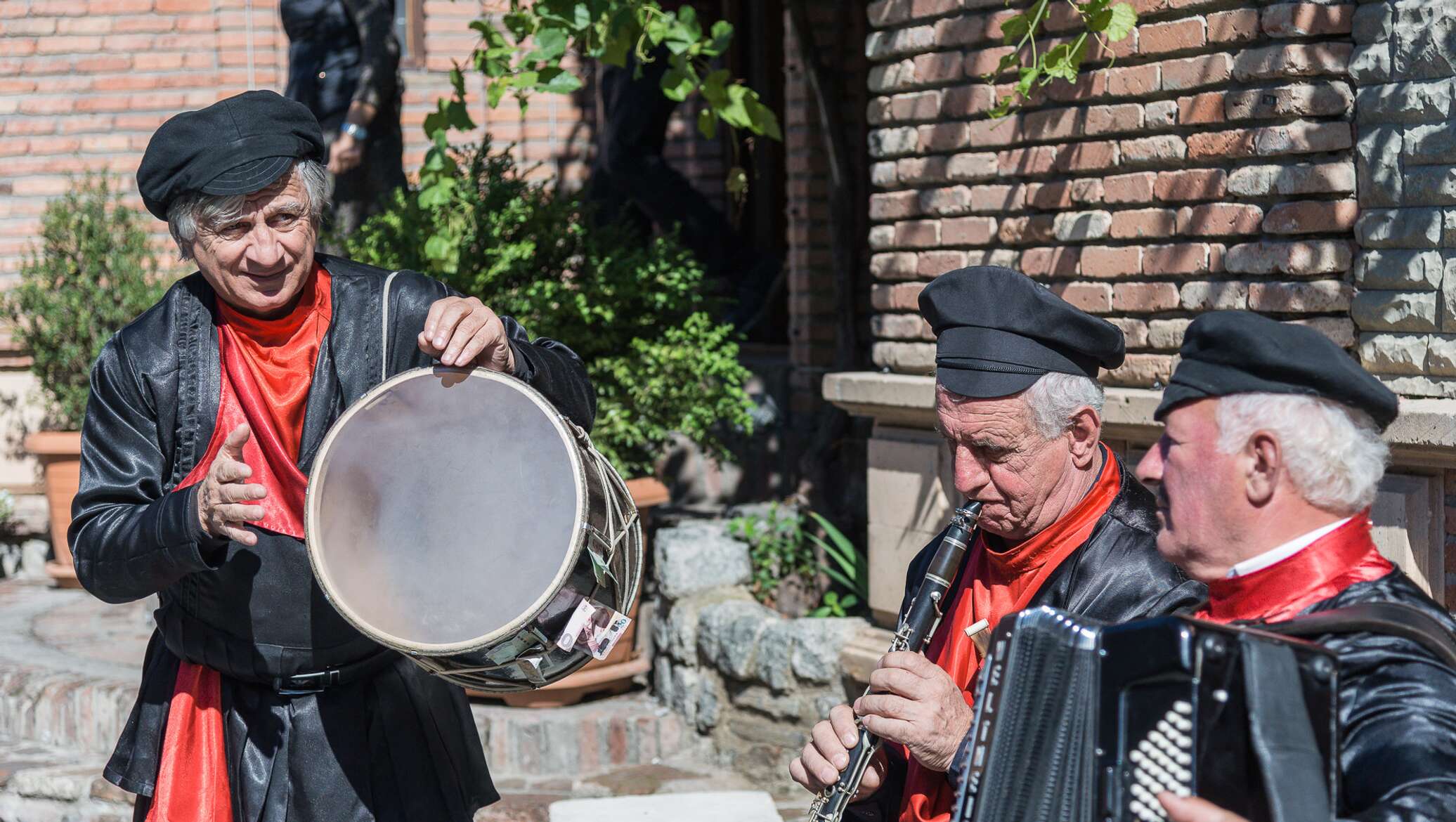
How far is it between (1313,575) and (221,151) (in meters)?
1.85

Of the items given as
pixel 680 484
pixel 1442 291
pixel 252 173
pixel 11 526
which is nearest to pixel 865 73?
pixel 680 484

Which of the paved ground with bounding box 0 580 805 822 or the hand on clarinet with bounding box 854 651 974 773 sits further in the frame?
the paved ground with bounding box 0 580 805 822

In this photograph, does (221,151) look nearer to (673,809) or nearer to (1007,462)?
(1007,462)

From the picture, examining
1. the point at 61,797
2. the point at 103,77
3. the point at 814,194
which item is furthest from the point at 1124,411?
the point at 103,77

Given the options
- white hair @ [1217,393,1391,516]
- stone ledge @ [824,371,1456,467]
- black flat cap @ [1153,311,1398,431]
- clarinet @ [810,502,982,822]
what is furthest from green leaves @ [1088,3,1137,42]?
white hair @ [1217,393,1391,516]

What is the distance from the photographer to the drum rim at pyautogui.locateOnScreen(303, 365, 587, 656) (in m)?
2.35

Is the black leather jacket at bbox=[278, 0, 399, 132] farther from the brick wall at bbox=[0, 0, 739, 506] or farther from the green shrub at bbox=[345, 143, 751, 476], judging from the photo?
the brick wall at bbox=[0, 0, 739, 506]

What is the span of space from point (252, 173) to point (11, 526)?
6139mm

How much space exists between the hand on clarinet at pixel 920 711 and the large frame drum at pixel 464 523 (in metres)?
0.55

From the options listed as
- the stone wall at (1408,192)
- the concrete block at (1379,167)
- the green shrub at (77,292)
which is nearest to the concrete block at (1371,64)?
the stone wall at (1408,192)

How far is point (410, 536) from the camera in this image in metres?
2.56

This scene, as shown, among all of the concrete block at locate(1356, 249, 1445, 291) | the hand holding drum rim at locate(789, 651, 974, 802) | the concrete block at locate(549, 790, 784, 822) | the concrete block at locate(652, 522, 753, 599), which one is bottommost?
the concrete block at locate(549, 790, 784, 822)

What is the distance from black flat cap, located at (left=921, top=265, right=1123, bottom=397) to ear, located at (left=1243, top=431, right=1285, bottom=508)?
57 cm

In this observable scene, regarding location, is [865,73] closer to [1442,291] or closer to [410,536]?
[1442,291]
